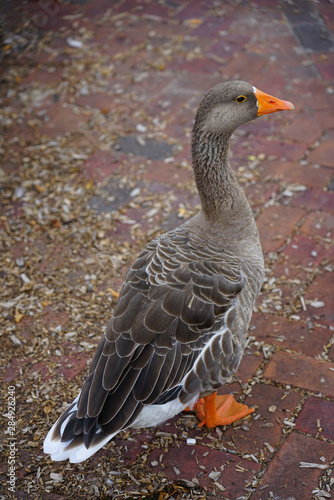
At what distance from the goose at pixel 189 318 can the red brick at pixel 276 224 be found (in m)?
1.04

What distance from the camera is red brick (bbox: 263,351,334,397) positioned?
3.20 metres

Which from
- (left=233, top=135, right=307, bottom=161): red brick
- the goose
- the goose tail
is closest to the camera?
the goose tail

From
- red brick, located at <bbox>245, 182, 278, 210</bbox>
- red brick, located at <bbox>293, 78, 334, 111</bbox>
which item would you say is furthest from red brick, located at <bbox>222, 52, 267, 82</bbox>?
red brick, located at <bbox>245, 182, 278, 210</bbox>

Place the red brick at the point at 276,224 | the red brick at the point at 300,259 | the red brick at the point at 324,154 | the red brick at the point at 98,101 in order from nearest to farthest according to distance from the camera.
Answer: the red brick at the point at 300,259
the red brick at the point at 276,224
the red brick at the point at 324,154
the red brick at the point at 98,101

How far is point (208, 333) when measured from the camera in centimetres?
279

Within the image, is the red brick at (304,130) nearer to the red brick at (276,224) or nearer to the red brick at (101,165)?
the red brick at (276,224)

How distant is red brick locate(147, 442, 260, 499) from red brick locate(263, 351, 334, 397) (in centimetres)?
58

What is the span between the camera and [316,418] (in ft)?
9.96

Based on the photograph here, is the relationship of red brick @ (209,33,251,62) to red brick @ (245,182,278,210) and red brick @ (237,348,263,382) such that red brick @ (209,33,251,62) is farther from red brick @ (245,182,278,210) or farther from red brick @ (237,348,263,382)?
red brick @ (237,348,263,382)

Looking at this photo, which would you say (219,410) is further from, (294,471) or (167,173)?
(167,173)

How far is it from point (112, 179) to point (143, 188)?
0.32m

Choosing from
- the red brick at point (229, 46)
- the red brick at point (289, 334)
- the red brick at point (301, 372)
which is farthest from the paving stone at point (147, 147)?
the red brick at point (301, 372)

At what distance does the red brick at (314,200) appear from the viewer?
4408 millimetres

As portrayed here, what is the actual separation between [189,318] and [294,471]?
931 mm
